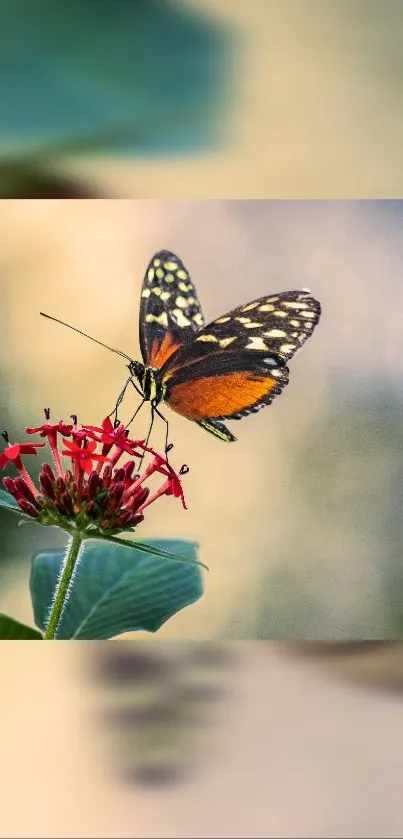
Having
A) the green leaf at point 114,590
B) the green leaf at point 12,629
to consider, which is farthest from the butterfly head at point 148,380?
the green leaf at point 12,629

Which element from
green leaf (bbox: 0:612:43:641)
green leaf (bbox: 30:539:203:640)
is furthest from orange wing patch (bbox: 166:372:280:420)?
green leaf (bbox: 0:612:43:641)

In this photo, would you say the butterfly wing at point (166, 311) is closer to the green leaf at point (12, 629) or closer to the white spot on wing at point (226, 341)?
the white spot on wing at point (226, 341)
